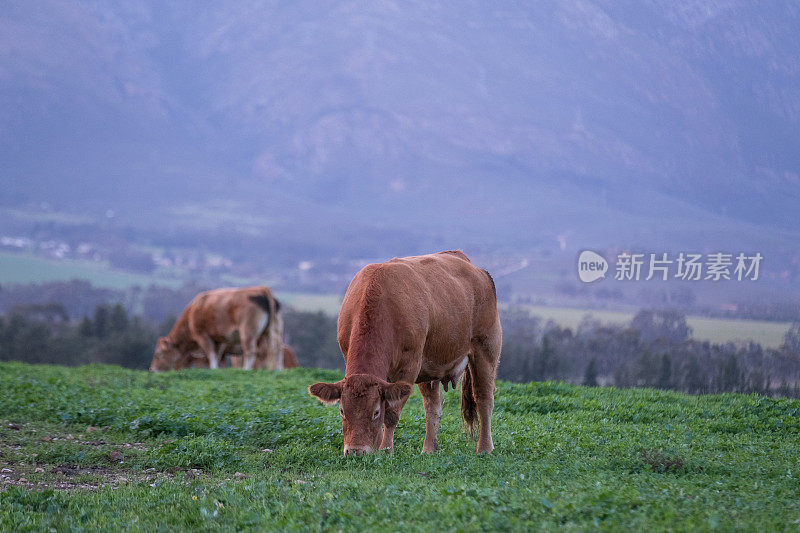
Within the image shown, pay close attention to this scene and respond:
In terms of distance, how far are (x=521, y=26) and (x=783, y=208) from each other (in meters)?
34.1

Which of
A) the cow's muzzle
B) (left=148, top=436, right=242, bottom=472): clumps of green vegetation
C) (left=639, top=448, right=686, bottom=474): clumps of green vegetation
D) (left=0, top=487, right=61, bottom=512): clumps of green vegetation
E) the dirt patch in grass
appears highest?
(left=639, top=448, right=686, bottom=474): clumps of green vegetation

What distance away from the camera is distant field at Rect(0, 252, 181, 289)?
2731 inches

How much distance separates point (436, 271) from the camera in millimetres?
10148

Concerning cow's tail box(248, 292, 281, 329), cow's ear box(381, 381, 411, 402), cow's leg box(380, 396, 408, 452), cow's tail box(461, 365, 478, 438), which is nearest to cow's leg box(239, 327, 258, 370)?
cow's tail box(248, 292, 281, 329)

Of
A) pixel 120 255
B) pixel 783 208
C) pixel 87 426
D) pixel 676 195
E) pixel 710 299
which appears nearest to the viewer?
pixel 87 426

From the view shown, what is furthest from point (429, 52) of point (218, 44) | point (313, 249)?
point (218, 44)

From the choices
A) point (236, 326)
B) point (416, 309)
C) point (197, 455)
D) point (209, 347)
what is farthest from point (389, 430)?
point (209, 347)

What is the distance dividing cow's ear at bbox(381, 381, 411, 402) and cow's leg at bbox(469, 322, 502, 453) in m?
2.12

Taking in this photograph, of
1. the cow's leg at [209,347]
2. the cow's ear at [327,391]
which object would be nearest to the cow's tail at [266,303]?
the cow's leg at [209,347]

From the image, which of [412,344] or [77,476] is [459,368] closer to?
[412,344]

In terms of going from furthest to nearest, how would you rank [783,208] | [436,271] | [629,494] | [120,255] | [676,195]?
[120,255] < [676,195] < [783,208] < [436,271] < [629,494]

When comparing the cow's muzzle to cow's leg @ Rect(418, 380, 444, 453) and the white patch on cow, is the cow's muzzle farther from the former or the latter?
the white patch on cow

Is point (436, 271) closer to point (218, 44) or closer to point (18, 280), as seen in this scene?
point (18, 280)

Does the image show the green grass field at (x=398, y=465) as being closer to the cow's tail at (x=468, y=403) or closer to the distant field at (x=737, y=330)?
the cow's tail at (x=468, y=403)
